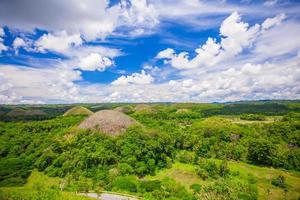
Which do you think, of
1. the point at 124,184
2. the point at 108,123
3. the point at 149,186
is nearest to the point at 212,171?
the point at 149,186

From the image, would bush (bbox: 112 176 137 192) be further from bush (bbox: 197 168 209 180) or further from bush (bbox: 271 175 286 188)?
bush (bbox: 271 175 286 188)

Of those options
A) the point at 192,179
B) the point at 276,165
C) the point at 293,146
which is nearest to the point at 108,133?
the point at 192,179

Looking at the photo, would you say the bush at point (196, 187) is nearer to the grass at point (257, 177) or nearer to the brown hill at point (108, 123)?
the grass at point (257, 177)

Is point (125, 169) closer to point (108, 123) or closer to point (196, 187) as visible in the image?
point (196, 187)

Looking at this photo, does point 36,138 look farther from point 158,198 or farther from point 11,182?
point 158,198

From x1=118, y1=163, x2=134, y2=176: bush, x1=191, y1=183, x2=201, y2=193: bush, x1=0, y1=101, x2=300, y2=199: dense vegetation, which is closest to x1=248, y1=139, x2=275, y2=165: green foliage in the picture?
x1=0, y1=101, x2=300, y2=199: dense vegetation
